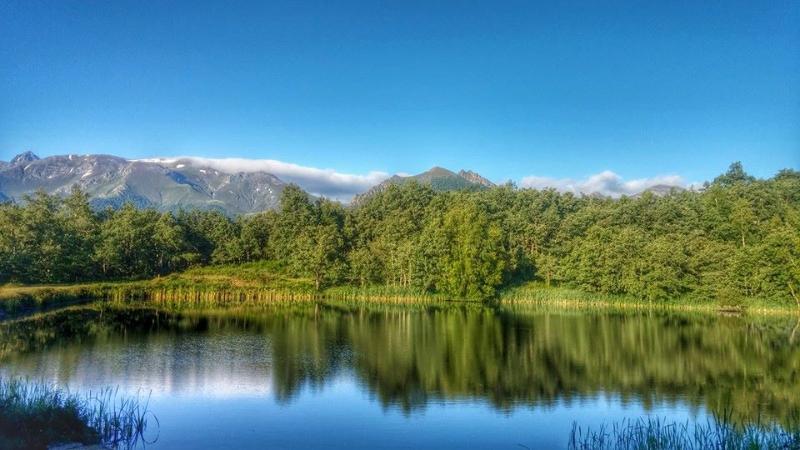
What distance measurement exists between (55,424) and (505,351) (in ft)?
65.1

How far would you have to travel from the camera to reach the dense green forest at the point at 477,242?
48438 millimetres

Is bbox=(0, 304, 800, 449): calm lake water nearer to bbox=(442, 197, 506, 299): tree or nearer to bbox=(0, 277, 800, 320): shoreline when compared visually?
bbox=(0, 277, 800, 320): shoreline

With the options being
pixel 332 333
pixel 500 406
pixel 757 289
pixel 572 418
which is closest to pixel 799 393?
pixel 572 418

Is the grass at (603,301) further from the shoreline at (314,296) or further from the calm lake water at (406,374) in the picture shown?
the calm lake water at (406,374)

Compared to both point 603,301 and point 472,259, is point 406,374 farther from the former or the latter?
point 603,301

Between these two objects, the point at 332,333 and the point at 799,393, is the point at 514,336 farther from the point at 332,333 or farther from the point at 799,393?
the point at 799,393

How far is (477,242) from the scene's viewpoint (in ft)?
188

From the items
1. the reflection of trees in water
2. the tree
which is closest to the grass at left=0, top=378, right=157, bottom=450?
the reflection of trees in water

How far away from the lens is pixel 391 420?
1602 centimetres

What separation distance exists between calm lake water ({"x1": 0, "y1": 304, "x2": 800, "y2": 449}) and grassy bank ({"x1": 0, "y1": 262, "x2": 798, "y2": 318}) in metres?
9.84

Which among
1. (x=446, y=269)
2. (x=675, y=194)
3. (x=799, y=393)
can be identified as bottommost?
(x=799, y=393)

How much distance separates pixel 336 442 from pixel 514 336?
2001cm

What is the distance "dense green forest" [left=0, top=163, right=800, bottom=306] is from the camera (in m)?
48.4

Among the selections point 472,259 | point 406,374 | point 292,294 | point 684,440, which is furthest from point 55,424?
point 472,259
